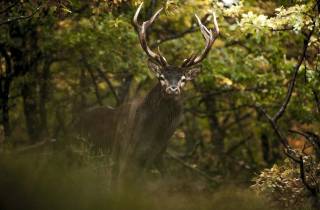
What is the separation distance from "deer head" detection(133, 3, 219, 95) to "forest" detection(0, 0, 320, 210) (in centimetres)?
2

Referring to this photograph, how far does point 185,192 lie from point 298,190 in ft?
11.1

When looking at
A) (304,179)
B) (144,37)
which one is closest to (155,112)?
(144,37)

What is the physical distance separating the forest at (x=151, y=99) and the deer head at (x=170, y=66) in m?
0.02

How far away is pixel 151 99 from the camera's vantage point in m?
11.2

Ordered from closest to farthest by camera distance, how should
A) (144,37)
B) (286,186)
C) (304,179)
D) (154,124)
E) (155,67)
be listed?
(304,179) → (286,186) → (144,37) → (155,67) → (154,124)

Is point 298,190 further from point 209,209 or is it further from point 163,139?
point 163,139

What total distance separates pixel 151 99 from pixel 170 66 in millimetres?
767

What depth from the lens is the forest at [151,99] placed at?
28.4 ft

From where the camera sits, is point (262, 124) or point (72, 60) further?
point (262, 124)

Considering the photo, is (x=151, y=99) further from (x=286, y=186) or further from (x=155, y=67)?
(x=286, y=186)

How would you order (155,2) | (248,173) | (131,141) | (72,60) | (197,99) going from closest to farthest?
(131,141) < (155,2) < (72,60) < (248,173) < (197,99)

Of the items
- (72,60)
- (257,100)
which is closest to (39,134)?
(72,60)

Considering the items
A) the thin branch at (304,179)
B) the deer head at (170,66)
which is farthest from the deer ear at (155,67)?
the thin branch at (304,179)

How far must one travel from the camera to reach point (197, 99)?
56.8ft
